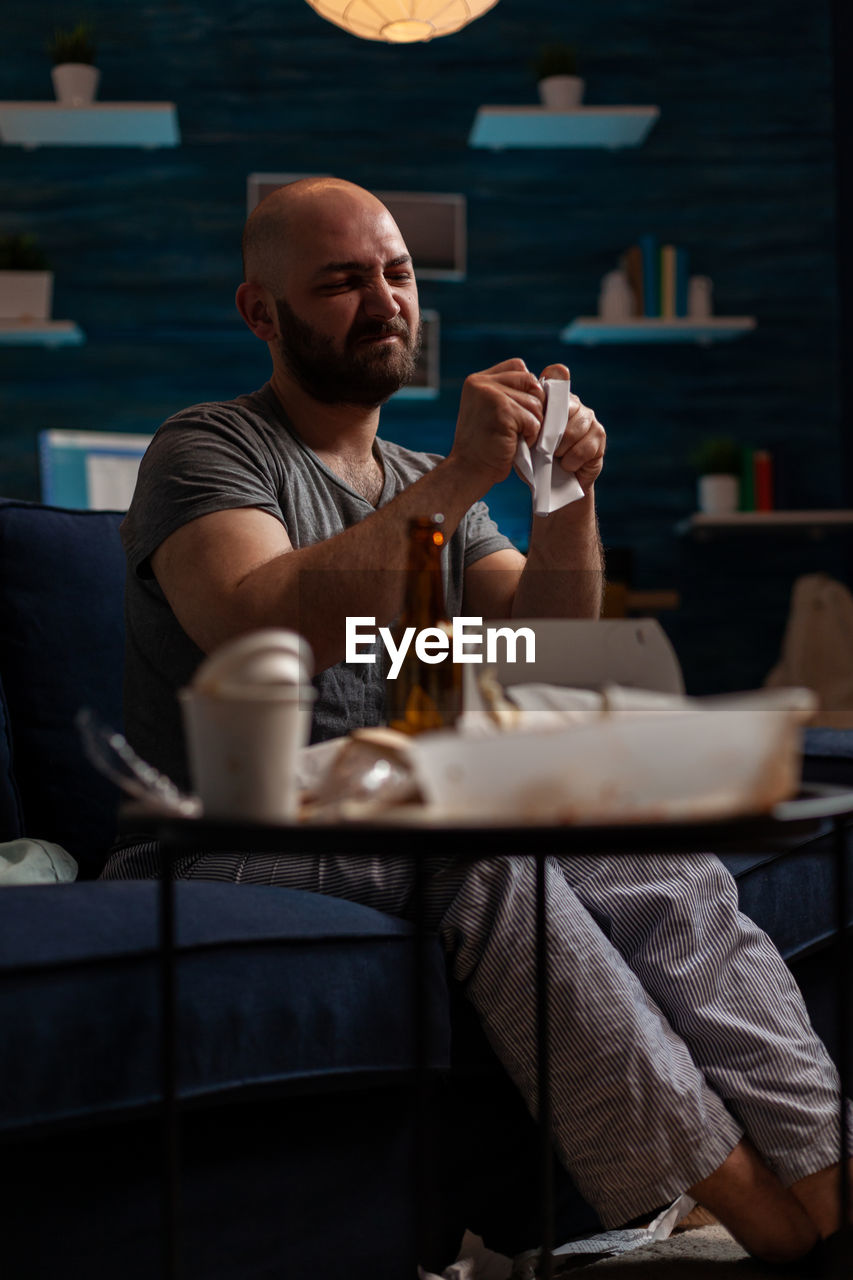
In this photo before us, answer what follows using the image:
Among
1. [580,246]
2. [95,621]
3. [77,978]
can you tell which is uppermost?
[580,246]

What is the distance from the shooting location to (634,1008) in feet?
3.59

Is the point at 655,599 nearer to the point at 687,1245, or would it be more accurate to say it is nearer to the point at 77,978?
the point at 687,1245

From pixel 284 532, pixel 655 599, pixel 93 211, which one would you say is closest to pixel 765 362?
pixel 655 599

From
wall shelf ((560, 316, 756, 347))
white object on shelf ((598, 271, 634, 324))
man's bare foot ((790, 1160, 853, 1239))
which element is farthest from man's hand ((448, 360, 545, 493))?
white object on shelf ((598, 271, 634, 324))

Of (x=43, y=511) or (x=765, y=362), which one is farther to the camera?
(x=765, y=362)

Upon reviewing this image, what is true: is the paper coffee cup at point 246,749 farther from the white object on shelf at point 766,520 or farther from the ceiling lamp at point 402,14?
the white object on shelf at point 766,520

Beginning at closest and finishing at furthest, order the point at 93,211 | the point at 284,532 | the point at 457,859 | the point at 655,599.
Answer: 1. the point at 457,859
2. the point at 284,532
3. the point at 655,599
4. the point at 93,211

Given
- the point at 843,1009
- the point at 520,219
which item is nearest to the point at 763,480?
the point at 520,219

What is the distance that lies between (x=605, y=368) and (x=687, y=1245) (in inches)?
120

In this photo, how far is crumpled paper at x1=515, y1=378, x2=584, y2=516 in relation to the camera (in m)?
1.27

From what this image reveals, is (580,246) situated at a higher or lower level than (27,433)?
higher

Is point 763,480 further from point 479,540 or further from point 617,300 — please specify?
point 479,540

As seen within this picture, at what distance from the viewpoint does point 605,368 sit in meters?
3.94

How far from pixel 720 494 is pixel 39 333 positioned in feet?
6.79
